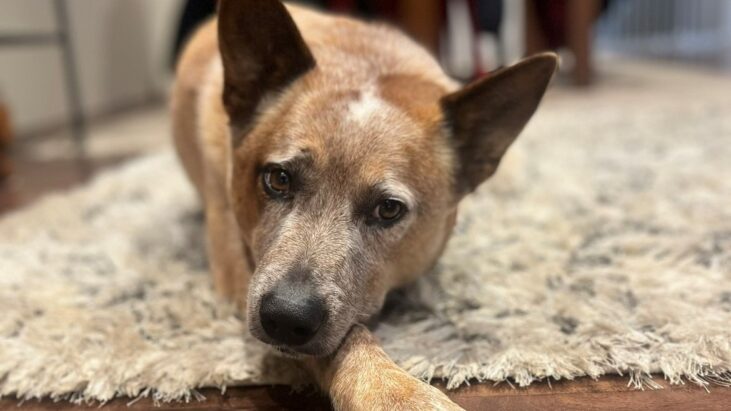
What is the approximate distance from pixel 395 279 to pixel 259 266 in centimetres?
32

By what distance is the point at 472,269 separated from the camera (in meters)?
1.59

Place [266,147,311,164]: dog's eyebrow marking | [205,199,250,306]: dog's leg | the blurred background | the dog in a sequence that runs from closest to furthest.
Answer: the dog → [266,147,311,164]: dog's eyebrow marking → [205,199,250,306]: dog's leg → the blurred background

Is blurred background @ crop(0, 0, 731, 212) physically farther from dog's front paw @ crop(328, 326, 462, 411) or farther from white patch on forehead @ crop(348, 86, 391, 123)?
dog's front paw @ crop(328, 326, 462, 411)

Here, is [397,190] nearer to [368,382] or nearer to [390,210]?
[390,210]

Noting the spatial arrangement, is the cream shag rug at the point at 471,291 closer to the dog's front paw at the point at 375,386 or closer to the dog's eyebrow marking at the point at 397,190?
the dog's front paw at the point at 375,386

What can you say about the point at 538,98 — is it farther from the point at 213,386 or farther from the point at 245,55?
the point at 213,386

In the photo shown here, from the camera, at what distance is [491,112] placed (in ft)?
4.22

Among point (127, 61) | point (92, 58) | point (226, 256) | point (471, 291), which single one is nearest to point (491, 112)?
point (471, 291)

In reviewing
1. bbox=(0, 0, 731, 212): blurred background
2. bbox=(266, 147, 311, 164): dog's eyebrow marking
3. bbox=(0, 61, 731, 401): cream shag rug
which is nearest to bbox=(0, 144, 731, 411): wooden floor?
bbox=(0, 61, 731, 401): cream shag rug

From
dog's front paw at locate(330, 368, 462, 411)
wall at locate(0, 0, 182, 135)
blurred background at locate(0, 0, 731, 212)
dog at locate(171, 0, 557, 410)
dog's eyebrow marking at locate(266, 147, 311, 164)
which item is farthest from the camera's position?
wall at locate(0, 0, 182, 135)

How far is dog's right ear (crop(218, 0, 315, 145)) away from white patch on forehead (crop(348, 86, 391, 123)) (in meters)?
0.17

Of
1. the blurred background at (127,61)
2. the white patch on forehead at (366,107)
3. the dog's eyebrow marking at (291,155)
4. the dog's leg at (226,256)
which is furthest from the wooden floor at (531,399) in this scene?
the blurred background at (127,61)

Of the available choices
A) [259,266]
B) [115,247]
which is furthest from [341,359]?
[115,247]

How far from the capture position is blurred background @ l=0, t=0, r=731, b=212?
3295mm
